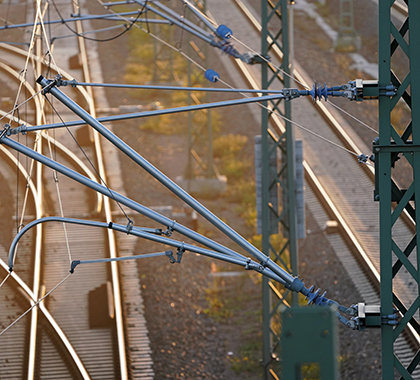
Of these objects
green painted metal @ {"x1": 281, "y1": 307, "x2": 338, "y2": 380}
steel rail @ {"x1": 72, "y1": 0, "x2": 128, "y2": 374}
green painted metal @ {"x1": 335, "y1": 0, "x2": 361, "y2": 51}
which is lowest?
green painted metal @ {"x1": 281, "y1": 307, "x2": 338, "y2": 380}

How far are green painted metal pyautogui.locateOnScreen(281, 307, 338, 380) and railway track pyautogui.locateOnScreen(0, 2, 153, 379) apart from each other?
5.77 meters

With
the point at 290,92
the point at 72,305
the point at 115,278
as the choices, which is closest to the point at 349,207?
the point at 115,278

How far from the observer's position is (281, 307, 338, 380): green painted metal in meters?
3.31

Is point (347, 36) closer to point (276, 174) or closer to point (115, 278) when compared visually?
point (115, 278)

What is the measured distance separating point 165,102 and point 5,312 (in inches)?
483

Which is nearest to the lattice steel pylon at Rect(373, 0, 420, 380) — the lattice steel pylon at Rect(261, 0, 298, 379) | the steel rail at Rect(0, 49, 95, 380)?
the lattice steel pylon at Rect(261, 0, 298, 379)

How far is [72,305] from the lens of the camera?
41.7 feet

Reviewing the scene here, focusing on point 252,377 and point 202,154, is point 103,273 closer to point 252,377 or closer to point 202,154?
point 252,377

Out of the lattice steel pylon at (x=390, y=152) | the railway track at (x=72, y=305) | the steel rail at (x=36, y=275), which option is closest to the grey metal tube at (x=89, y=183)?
the lattice steel pylon at (x=390, y=152)

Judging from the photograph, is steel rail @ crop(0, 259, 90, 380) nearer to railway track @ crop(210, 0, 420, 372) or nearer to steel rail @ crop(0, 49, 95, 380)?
steel rail @ crop(0, 49, 95, 380)

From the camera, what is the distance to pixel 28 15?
30625 millimetres

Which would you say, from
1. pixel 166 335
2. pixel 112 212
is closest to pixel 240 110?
pixel 112 212

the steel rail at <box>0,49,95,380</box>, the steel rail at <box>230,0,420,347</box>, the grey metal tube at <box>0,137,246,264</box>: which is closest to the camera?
the grey metal tube at <box>0,137,246,264</box>

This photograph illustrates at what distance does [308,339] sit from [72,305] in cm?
996
